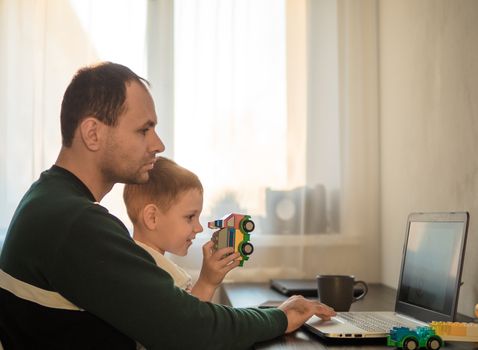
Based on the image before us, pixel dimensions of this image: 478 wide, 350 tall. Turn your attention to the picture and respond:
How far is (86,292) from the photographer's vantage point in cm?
109

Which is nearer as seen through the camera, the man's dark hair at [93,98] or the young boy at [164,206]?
the man's dark hair at [93,98]

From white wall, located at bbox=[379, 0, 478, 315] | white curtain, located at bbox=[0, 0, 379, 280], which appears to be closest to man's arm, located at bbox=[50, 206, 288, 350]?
white wall, located at bbox=[379, 0, 478, 315]

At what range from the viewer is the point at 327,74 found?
270 centimetres

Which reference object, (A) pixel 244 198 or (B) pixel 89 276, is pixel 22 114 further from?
(B) pixel 89 276

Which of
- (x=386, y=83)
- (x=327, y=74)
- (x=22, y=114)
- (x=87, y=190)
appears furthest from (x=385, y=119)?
(x=87, y=190)

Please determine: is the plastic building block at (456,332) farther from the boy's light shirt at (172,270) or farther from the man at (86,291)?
the boy's light shirt at (172,270)

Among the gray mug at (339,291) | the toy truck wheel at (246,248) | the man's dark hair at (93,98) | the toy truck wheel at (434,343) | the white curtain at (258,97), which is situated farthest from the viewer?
the white curtain at (258,97)

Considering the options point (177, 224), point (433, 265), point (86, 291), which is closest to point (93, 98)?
point (86, 291)

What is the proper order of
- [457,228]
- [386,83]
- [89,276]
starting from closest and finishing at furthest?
[89,276] < [457,228] < [386,83]

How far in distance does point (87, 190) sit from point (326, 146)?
1.55 metres

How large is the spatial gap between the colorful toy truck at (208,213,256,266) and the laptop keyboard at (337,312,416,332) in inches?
10.9

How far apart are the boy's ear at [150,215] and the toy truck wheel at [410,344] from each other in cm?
74

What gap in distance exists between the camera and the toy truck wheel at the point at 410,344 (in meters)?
1.21

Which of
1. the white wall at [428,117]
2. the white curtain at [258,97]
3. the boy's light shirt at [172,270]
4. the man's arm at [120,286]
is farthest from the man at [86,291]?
the white curtain at [258,97]
